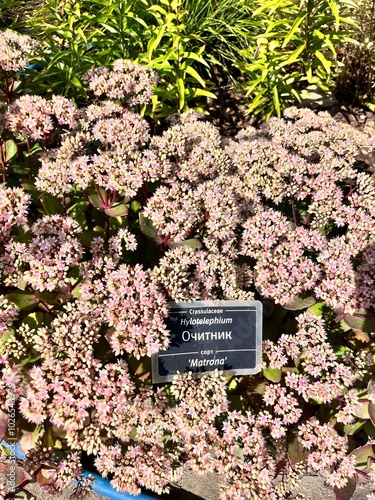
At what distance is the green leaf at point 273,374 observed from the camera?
1581 mm

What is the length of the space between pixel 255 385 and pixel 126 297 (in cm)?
69

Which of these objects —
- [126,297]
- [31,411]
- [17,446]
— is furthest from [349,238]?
[17,446]

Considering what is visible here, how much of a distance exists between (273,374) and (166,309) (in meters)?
0.54

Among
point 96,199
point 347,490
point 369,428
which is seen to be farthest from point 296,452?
point 96,199

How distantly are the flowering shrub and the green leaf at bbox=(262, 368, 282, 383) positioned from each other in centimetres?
4

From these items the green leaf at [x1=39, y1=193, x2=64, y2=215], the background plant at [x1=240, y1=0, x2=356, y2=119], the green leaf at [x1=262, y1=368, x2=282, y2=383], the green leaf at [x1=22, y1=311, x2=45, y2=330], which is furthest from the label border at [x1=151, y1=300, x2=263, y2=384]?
the background plant at [x1=240, y1=0, x2=356, y2=119]

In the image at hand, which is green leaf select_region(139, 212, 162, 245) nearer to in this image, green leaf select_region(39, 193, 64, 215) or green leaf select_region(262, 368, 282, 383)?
green leaf select_region(39, 193, 64, 215)

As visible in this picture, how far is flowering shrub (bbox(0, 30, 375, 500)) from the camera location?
135 cm

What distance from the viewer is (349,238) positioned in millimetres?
1730

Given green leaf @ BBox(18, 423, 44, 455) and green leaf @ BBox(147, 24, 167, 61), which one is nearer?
green leaf @ BBox(18, 423, 44, 455)

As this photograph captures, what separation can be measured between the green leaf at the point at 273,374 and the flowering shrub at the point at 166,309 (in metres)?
0.04

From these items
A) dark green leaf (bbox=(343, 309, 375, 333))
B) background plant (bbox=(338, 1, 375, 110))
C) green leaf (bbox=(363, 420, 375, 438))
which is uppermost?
background plant (bbox=(338, 1, 375, 110))

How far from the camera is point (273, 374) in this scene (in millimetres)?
1604

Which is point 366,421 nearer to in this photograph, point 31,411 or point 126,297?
point 126,297
